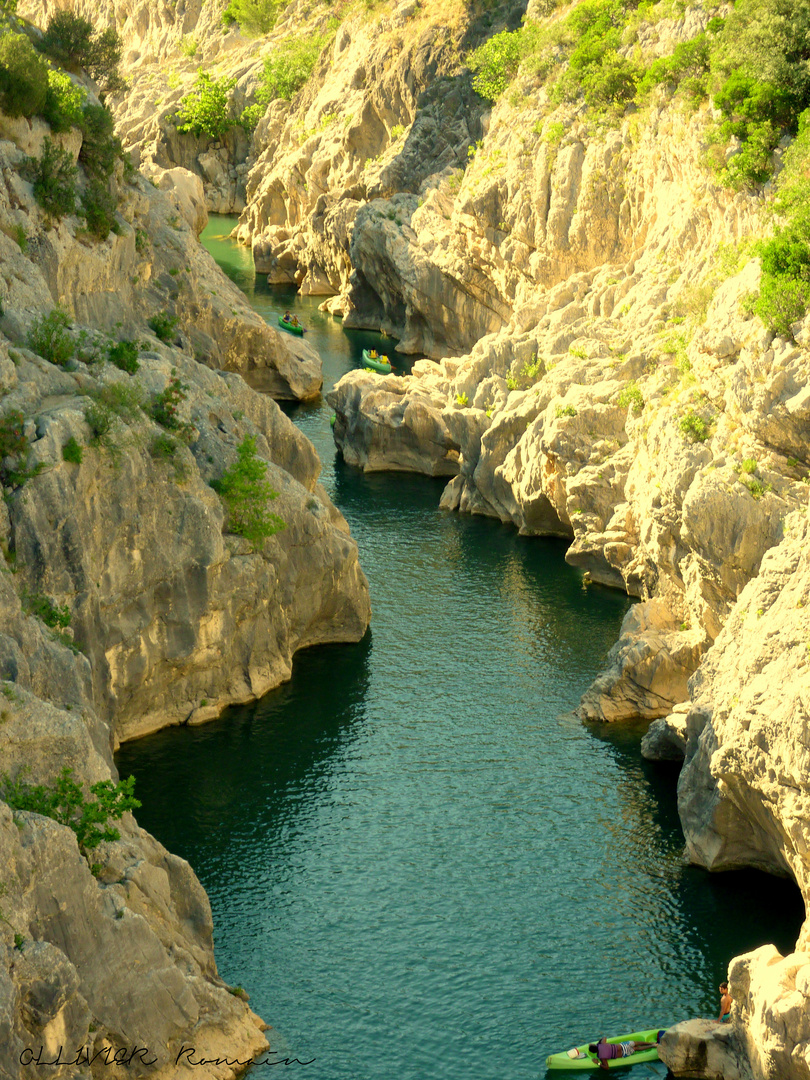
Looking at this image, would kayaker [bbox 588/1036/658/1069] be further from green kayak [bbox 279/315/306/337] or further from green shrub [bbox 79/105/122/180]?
green kayak [bbox 279/315/306/337]

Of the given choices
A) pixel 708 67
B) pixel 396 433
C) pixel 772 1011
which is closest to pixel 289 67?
pixel 396 433

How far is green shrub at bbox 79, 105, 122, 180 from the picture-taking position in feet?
192

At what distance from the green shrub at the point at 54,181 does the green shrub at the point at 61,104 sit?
3.72 feet

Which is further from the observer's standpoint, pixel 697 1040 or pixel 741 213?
pixel 741 213

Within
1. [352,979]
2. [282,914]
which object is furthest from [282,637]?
[352,979]

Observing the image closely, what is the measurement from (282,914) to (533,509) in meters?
35.8

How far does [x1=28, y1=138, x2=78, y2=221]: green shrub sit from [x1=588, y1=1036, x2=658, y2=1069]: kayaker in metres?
37.8

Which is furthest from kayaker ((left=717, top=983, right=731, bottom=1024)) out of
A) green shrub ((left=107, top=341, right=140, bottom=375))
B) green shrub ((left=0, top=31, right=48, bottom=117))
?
green shrub ((left=0, top=31, right=48, bottom=117))

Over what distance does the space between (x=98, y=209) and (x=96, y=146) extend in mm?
3423

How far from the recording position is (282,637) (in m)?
55.1

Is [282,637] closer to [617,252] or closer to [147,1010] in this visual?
[147,1010]

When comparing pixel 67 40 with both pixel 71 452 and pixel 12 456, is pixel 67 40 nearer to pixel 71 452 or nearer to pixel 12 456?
pixel 71 452

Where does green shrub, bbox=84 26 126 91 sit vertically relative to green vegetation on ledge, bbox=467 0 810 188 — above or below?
below

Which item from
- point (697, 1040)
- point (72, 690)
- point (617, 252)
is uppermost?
point (617, 252)
